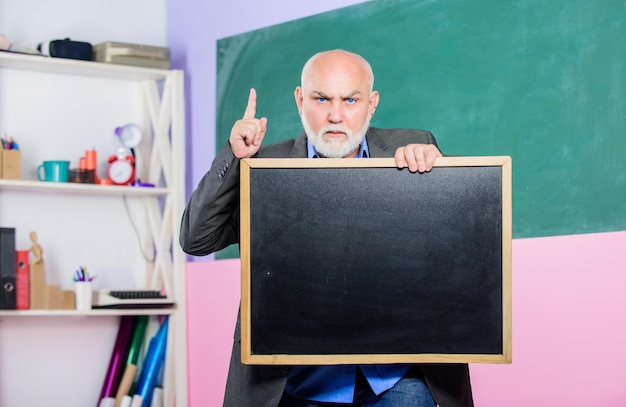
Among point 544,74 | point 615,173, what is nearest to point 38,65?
point 544,74

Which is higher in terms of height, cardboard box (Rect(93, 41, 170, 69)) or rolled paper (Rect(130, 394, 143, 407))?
cardboard box (Rect(93, 41, 170, 69))

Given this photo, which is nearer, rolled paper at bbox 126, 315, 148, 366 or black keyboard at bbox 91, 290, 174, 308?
black keyboard at bbox 91, 290, 174, 308

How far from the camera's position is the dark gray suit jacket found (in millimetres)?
1959

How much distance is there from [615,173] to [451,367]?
1.24 metres

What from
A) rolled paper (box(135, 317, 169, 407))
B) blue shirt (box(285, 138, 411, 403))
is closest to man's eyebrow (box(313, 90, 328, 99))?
blue shirt (box(285, 138, 411, 403))

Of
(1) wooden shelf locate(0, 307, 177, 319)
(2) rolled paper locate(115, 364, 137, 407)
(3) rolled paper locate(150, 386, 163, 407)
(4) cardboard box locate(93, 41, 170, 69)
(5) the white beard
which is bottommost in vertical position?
(3) rolled paper locate(150, 386, 163, 407)

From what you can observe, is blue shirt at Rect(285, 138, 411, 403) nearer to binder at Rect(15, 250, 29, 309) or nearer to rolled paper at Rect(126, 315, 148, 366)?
binder at Rect(15, 250, 29, 309)

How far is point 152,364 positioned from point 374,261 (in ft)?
9.55

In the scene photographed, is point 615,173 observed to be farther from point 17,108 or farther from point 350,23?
point 17,108

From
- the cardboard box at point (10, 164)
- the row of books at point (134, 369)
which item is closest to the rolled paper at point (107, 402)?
the row of books at point (134, 369)

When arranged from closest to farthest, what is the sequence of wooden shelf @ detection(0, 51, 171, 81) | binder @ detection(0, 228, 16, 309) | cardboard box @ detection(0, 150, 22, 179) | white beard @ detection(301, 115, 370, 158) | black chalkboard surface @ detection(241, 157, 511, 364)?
black chalkboard surface @ detection(241, 157, 511, 364)
white beard @ detection(301, 115, 370, 158)
binder @ detection(0, 228, 16, 309)
cardboard box @ detection(0, 150, 22, 179)
wooden shelf @ detection(0, 51, 171, 81)

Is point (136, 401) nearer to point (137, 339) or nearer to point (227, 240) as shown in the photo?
point (137, 339)

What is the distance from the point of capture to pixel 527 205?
3225 millimetres

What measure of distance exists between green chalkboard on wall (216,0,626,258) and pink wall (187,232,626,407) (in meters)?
0.09
